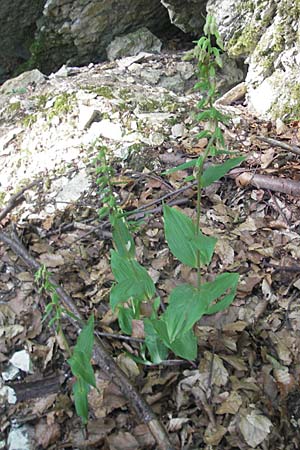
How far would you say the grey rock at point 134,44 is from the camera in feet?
19.2

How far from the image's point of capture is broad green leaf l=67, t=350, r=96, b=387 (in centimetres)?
184

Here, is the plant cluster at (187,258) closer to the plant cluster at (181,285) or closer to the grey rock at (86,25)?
the plant cluster at (181,285)

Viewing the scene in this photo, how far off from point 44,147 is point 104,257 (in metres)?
1.31

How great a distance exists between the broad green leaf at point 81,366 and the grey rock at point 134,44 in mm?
4549

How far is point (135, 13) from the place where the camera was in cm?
599

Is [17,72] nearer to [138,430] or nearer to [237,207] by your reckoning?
[237,207]

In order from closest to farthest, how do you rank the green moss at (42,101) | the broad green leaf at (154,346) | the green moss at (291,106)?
the broad green leaf at (154,346) < the green moss at (291,106) < the green moss at (42,101)

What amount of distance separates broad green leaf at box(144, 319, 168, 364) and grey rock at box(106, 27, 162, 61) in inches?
170

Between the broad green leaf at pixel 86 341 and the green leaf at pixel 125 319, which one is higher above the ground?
the broad green leaf at pixel 86 341

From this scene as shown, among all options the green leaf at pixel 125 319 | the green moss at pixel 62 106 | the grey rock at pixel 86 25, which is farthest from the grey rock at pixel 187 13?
the green leaf at pixel 125 319

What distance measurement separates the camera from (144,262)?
2674mm

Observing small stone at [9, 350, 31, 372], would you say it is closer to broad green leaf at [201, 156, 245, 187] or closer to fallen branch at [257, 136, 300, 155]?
broad green leaf at [201, 156, 245, 187]

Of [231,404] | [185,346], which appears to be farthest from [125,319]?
[231,404]

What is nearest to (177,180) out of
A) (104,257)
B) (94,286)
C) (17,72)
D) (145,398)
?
(104,257)
